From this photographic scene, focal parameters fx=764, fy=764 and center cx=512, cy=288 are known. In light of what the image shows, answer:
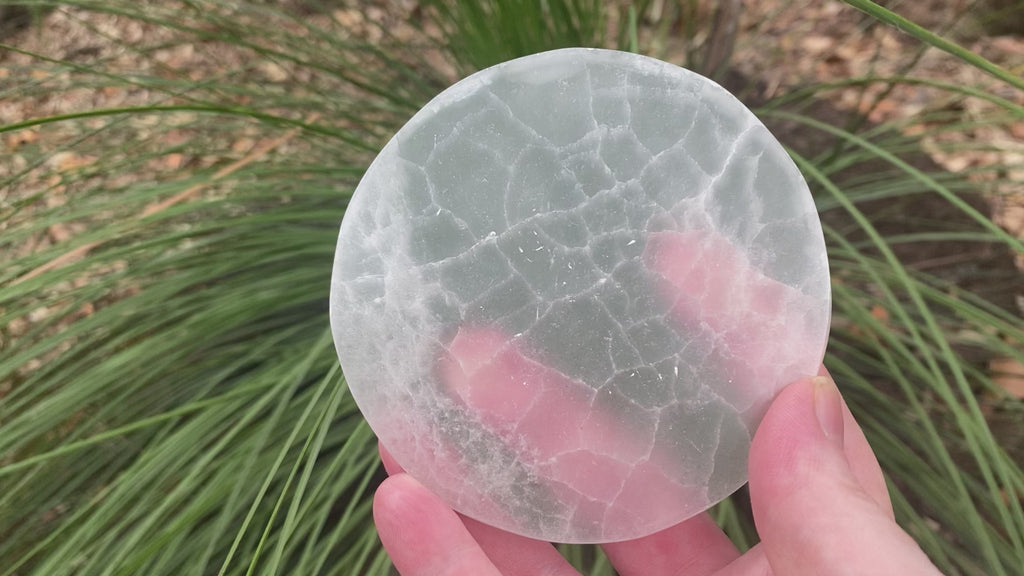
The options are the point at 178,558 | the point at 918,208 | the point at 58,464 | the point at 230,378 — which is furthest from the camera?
the point at 918,208

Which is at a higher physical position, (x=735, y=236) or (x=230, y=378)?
(x=735, y=236)

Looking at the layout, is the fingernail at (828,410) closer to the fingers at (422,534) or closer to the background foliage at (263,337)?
the background foliage at (263,337)

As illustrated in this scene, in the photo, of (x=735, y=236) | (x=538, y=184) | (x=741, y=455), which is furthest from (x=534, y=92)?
(x=741, y=455)

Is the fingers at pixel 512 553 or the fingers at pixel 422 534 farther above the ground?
the fingers at pixel 422 534

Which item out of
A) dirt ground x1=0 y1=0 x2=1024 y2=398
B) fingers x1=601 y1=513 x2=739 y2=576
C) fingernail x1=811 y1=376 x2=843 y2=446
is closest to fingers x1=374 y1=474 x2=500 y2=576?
fingers x1=601 y1=513 x2=739 y2=576

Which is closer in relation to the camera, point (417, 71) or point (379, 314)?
point (379, 314)

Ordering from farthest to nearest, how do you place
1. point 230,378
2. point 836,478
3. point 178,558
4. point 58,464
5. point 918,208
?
point 918,208
point 230,378
point 58,464
point 178,558
point 836,478

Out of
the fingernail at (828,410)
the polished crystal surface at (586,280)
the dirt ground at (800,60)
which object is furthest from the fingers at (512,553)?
the dirt ground at (800,60)

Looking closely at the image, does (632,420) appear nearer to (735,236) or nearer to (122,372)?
(735,236)
